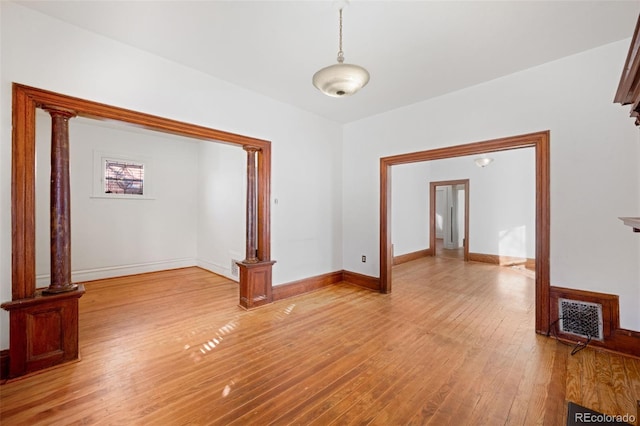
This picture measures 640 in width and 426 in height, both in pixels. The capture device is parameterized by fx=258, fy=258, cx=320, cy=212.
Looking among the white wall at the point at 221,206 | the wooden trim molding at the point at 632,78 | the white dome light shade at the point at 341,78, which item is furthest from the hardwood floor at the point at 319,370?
the white dome light shade at the point at 341,78

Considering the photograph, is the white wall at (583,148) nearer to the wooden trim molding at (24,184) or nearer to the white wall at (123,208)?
the wooden trim molding at (24,184)

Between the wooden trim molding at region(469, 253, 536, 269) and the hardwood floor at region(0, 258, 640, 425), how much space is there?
2896mm

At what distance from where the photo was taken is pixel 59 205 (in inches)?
89.0

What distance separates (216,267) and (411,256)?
4.81 meters

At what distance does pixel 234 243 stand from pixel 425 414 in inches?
155

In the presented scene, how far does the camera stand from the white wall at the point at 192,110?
205 cm

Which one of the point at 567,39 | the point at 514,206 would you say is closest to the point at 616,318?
the point at 567,39

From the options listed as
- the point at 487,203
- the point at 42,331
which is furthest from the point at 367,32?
the point at 487,203

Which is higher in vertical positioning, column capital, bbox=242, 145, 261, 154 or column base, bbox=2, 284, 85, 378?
column capital, bbox=242, 145, 261, 154

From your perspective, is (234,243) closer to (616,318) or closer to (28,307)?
(28,307)

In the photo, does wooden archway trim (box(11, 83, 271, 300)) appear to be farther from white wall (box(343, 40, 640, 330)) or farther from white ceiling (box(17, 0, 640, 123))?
white wall (box(343, 40, 640, 330))

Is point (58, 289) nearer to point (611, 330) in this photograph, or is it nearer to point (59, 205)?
point (59, 205)

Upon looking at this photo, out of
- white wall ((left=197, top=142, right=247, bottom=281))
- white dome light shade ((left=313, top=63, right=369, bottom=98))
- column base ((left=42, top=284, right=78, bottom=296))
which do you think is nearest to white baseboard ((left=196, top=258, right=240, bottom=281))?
white wall ((left=197, top=142, right=247, bottom=281))

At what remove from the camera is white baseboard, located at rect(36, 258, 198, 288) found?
14.4ft
